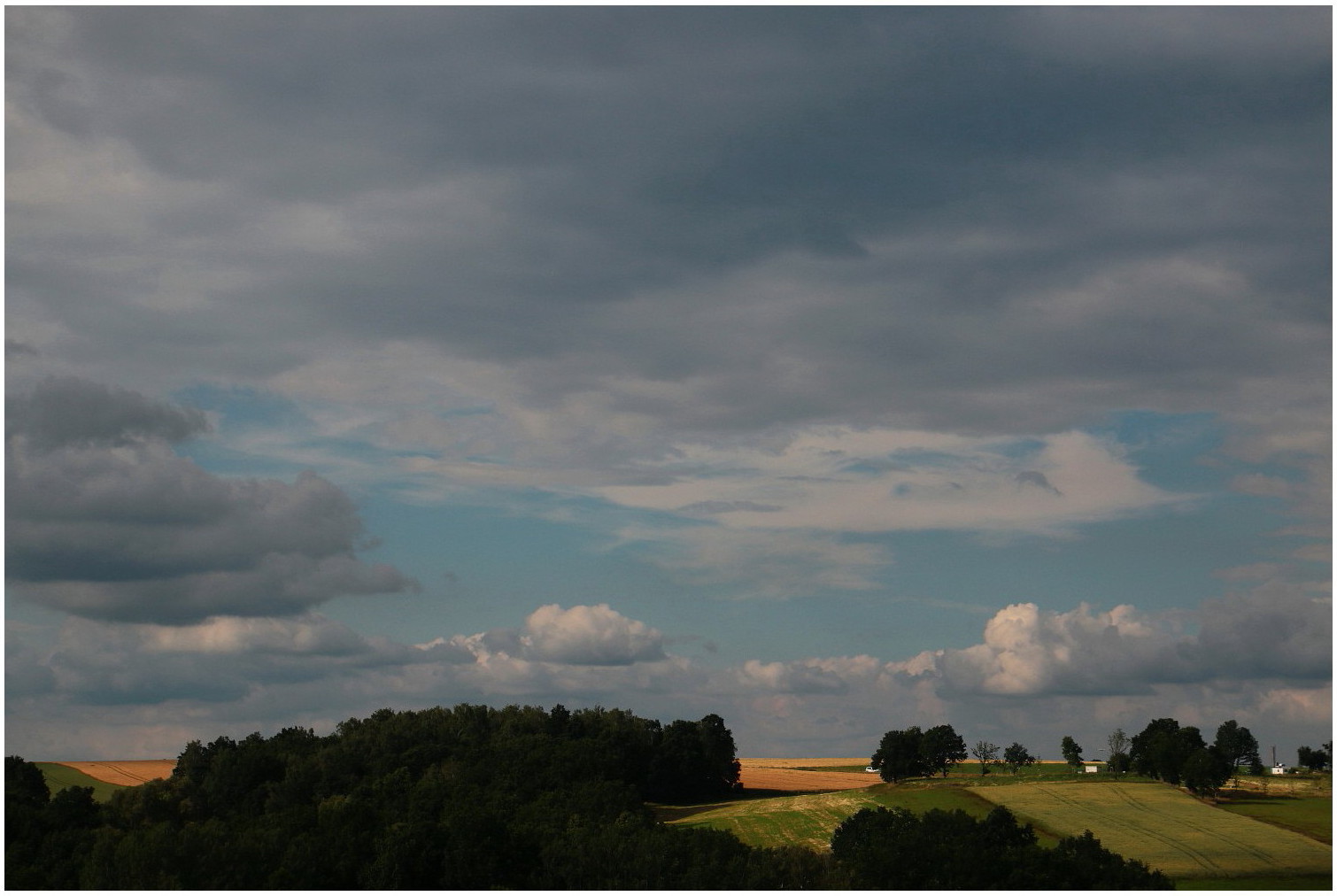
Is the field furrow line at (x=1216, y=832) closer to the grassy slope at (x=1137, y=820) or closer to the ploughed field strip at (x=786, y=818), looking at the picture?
the grassy slope at (x=1137, y=820)

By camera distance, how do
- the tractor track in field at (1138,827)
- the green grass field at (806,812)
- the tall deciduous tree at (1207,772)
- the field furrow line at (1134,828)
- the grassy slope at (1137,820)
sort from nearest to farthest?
1. the grassy slope at (1137,820)
2. the tractor track in field at (1138,827)
3. the field furrow line at (1134,828)
4. the green grass field at (806,812)
5. the tall deciduous tree at (1207,772)

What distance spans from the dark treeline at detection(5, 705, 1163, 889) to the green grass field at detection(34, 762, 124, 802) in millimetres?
22236

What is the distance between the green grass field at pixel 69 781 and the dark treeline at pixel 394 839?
22236mm

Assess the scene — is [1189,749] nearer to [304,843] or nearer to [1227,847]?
[1227,847]

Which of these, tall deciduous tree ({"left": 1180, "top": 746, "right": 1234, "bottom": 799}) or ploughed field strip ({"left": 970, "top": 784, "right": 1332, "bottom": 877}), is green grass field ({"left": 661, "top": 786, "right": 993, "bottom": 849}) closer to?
ploughed field strip ({"left": 970, "top": 784, "right": 1332, "bottom": 877})

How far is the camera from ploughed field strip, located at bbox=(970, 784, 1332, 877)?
107812 millimetres

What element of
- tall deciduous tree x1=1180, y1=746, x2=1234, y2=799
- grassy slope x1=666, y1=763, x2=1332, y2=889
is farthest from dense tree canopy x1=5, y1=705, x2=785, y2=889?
tall deciduous tree x1=1180, y1=746, x2=1234, y2=799

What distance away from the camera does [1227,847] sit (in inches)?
4631

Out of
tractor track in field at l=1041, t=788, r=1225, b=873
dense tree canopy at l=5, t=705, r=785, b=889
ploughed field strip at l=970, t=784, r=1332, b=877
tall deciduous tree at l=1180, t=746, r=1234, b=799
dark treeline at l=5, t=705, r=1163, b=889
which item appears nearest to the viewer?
dark treeline at l=5, t=705, r=1163, b=889

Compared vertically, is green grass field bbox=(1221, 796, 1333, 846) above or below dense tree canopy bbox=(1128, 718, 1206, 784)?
below

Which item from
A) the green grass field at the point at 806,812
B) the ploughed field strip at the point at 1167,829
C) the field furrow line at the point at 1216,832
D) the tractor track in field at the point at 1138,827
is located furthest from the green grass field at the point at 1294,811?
the green grass field at the point at 806,812

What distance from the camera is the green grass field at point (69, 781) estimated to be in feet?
550

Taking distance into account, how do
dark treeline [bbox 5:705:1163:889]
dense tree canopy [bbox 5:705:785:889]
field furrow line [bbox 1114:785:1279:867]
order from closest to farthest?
dark treeline [bbox 5:705:1163:889] < dense tree canopy [bbox 5:705:785:889] < field furrow line [bbox 1114:785:1279:867]

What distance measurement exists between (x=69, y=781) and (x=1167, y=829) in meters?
149
